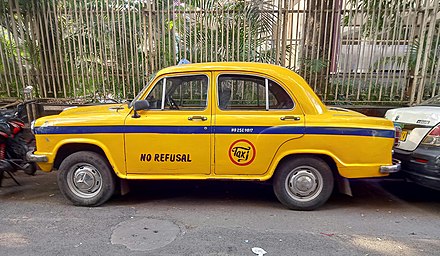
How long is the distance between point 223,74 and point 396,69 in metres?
4.57

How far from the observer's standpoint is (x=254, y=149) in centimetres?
355

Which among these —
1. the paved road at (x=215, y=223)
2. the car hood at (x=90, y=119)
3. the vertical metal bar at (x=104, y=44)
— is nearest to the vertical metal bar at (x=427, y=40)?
the paved road at (x=215, y=223)

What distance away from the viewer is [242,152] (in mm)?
3570

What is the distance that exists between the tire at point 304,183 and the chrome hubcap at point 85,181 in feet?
7.62

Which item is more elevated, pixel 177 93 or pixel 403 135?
pixel 177 93

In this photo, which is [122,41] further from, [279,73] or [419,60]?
[419,60]

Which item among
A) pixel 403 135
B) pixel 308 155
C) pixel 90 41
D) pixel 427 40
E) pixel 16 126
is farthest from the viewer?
pixel 90 41

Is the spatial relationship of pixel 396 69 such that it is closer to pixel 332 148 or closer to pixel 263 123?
pixel 332 148

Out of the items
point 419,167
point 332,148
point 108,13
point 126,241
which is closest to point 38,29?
point 108,13

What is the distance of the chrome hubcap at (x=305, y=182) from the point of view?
11.9 feet

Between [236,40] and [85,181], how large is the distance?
4187 mm

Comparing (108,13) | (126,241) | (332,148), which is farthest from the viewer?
(108,13)

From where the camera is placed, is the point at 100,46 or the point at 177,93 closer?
the point at 177,93

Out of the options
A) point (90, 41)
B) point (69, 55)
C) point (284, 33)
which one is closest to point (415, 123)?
point (284, 33)
